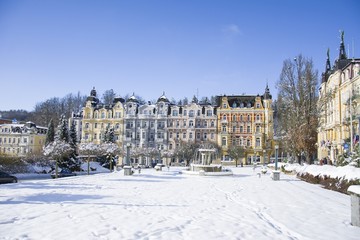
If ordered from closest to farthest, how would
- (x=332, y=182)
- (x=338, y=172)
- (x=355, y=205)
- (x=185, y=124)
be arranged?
(x=355, y=205)
(x=338, y=172)
(x=332, y=182)
(x=185, y=124)

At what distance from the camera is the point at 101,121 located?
71.3 metres

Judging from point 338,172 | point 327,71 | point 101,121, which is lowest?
point 338,172

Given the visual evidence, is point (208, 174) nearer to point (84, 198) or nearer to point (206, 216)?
point (84, 198)

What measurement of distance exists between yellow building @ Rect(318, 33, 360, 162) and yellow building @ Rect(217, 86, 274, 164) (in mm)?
17652

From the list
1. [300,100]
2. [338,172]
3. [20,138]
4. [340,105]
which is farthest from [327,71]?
[20,138]

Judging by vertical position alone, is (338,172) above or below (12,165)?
above

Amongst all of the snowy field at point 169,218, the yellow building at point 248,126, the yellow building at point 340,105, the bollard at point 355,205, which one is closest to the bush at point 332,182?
the snowy field at point 169,218

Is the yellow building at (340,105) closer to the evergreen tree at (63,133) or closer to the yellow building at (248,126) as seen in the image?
the yellow building at (248,126)

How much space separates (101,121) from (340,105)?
4726 centimetres

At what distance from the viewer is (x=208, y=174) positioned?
101ft

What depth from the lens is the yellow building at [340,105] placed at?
34.4 meters

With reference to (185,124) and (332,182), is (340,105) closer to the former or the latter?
(332,182)

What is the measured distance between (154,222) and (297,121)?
2760 cm

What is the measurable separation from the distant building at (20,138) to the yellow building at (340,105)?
2488 inches
